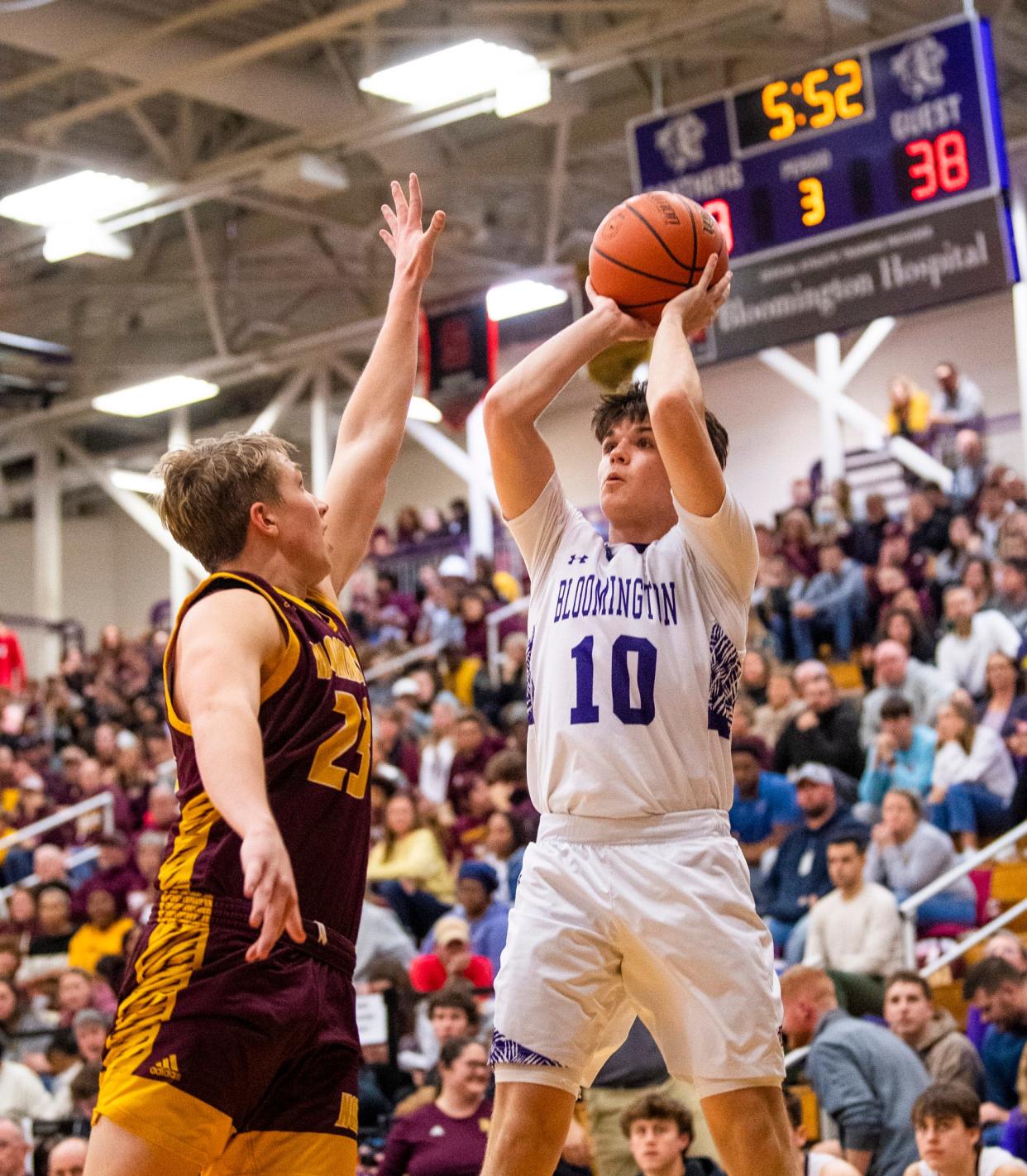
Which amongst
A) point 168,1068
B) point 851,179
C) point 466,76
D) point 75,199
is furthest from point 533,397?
point 75,199

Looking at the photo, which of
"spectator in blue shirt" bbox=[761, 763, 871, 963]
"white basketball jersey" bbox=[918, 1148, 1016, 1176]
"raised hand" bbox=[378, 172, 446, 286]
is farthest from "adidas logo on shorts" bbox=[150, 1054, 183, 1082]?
"spectator in blue shirt" bbox=[761, 763, 871, 963]

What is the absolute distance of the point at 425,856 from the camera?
1137cm

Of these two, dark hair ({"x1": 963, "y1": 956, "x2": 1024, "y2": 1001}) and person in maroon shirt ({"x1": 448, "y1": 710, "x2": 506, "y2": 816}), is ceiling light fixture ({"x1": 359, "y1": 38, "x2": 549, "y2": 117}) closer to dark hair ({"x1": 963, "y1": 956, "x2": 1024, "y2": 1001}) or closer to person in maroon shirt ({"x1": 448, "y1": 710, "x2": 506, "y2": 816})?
person in maroon shirt ({"x1": 448, "y1": 710, "x2": 506, "y2": 816})

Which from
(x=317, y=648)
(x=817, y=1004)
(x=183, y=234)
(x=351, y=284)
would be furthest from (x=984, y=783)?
(x=183, y=234)

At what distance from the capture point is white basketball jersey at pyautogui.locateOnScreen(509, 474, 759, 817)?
4.00m

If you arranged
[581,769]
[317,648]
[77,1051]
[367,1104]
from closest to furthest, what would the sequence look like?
1. [317,648]
2. [581,769]
3. [367,1104]
4. [77,1051]

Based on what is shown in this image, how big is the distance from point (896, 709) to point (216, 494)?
766cm

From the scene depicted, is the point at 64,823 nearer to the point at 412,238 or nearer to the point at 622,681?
the point at 412,238

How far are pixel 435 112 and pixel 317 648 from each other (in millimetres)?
11810

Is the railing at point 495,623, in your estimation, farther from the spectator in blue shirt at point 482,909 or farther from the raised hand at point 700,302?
the raised hand at point 700,302

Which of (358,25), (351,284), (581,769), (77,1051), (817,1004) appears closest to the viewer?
(581,769)

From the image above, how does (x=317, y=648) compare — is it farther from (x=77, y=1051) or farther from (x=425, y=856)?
(x=425, y=856)

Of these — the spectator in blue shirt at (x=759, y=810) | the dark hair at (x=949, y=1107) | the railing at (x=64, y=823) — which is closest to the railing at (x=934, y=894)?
the spectator in blue shirt at (x=759, y=810)

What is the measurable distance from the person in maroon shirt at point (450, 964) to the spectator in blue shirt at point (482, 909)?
29 cm
